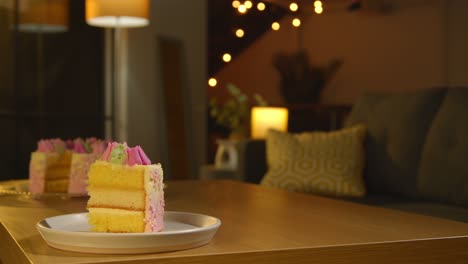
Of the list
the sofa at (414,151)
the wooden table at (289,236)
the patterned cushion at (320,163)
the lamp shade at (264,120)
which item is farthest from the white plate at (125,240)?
the lamp shade at (264,120)

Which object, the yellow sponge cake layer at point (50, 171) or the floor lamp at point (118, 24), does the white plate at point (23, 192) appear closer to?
the yellow sponge cake layer at point (50, 171)

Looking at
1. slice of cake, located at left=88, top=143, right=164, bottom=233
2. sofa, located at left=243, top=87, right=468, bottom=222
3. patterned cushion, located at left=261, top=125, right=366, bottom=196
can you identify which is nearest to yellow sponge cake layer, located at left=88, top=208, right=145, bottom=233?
slice of cake, located at left=88, top=143, right=164, bottom=233

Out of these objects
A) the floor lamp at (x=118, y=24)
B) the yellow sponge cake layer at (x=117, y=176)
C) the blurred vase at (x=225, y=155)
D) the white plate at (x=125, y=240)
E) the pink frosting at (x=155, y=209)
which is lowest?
the blurred vase at (x=225, y=155)

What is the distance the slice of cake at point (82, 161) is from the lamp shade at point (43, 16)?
154 inches

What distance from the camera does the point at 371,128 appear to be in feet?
11.0

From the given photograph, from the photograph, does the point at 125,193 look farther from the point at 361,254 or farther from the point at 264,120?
the point at 264,120

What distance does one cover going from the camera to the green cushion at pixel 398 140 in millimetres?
3127

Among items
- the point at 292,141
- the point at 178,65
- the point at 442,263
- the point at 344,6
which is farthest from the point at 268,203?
the point at 344,6

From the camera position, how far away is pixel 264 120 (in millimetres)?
4293

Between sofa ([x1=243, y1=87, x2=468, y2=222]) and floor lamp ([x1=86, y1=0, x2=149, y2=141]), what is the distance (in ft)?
4.18

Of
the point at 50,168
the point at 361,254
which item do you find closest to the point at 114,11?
the point at 50,168

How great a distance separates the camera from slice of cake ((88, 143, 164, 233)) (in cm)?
120

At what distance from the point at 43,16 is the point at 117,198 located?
4881 millimetres

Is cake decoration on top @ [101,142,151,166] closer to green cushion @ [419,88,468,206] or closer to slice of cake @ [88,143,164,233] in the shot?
slice of cake @ [88,143,164,233]
